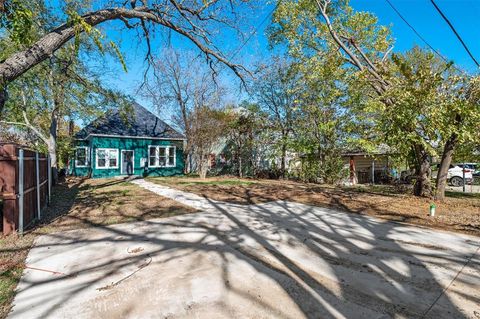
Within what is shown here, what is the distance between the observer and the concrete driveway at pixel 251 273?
265cm

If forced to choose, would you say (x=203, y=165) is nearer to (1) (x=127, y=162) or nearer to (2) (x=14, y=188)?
(1) (x=127, y=162)

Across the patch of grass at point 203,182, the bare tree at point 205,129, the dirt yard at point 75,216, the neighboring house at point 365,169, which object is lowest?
the dirt yard at point 75,216

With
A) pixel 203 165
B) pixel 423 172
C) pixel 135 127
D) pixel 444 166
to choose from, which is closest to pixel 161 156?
pixel 135 127

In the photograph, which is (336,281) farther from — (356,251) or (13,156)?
(13,156)

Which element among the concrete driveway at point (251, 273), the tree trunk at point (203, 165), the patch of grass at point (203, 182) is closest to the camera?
the concrete driveway at point (251, 273)

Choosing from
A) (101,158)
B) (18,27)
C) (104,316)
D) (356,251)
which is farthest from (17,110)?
(356,251)

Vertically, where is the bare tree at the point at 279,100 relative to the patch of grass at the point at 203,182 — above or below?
above

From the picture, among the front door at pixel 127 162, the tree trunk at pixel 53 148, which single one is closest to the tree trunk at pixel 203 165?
the front door at pixel 127 162

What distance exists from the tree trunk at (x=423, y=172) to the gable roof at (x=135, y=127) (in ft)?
46.5

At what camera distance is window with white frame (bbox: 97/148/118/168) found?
17250 millimetres

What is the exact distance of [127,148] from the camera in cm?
1828

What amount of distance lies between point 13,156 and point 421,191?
11763 millimetres

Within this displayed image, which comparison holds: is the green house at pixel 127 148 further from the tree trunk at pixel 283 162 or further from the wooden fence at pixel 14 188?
the wooden fence at pixel 14 188

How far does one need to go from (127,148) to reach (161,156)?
2405 millimetres
